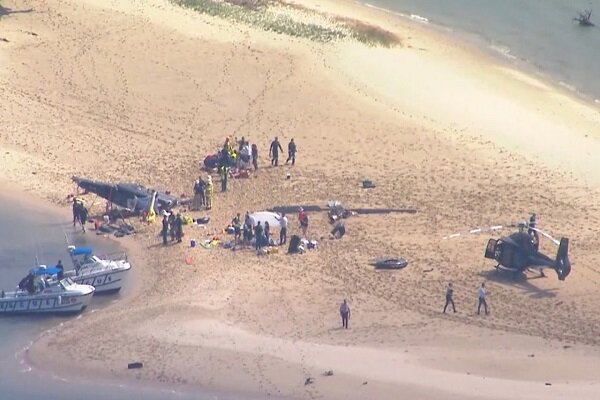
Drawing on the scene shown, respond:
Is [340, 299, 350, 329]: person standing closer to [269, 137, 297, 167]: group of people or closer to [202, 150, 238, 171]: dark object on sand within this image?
[202, 150, 238, 171]: dark object on sand

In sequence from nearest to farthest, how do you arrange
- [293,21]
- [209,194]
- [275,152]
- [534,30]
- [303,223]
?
1. [303,223]
2. [209,194]
3. [275,152]
4. [293,21]
5. [534,30]

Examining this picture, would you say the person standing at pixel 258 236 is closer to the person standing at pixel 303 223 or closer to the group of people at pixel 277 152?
the person standing at pixel 303 223

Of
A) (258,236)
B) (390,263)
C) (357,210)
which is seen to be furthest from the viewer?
(357,210)

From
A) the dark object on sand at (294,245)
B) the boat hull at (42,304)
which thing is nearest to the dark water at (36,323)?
the boat hull at (42,304)

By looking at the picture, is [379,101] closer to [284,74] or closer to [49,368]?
[284,74]


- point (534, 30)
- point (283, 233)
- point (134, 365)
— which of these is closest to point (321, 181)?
point (283, 233)

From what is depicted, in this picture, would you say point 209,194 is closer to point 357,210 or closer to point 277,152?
point 277,152

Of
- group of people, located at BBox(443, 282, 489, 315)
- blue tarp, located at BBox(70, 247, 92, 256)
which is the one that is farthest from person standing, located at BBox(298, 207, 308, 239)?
blue tarp, located at BBox(70, 247, 92, 256)
